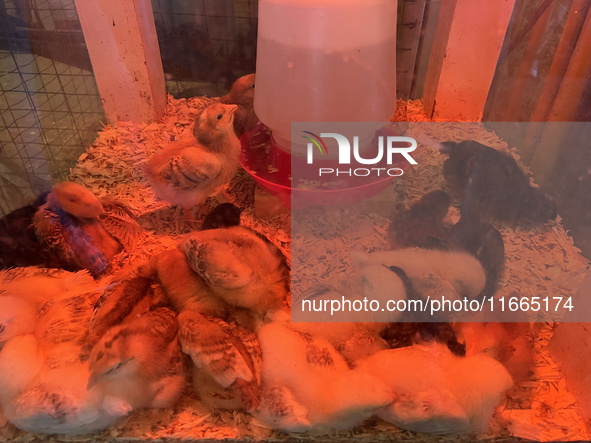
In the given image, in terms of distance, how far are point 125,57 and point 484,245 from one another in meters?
1.45

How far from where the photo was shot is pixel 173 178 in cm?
137

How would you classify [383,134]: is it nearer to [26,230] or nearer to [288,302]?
[288,302]

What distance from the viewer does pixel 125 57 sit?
60.2 inches

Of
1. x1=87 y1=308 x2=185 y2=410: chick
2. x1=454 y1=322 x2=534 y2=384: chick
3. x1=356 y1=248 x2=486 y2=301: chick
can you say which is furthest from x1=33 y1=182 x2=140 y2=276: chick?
x1=454 y1=322 x2=534 y2=384: chick

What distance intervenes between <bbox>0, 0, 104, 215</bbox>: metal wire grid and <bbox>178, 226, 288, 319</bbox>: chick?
660 mm

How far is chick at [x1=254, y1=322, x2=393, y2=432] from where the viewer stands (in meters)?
0.87

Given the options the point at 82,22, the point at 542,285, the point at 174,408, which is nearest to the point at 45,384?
the point at 174,408

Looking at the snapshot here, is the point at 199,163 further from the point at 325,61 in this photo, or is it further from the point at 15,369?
the point at 15,369

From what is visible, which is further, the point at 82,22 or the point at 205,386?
the point at 82,22

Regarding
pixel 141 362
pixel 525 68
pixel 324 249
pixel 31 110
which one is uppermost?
pixel 525 68

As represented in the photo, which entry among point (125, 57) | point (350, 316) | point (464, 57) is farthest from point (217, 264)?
point (464, 57)

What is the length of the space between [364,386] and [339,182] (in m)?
0.62

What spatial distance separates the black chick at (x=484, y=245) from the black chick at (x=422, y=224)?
0.05 meters

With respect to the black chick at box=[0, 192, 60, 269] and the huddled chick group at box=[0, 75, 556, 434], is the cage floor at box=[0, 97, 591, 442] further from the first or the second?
the black chick at box=[0, 192, 60, 269]
